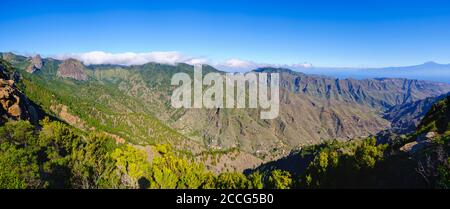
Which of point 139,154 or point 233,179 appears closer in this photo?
point 139,154

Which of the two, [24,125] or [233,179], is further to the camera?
[24,125]

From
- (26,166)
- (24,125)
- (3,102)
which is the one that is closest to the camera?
(26,166)

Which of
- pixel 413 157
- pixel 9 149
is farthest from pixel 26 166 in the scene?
pixel 413 157
